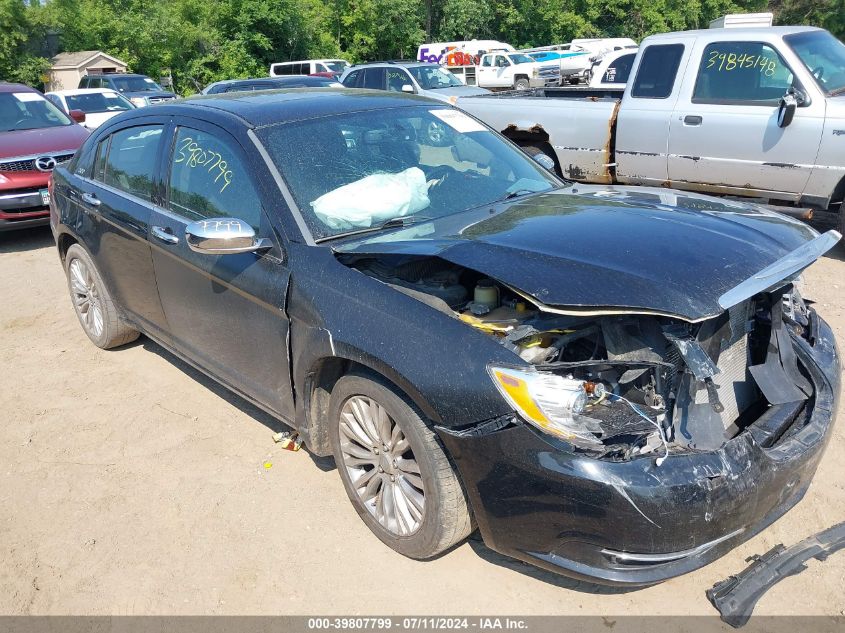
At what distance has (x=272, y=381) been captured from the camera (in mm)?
3352

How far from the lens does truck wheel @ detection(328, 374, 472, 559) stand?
264cm

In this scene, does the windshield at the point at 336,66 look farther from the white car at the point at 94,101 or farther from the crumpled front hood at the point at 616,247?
the crumpled front hood at the point at 616,247

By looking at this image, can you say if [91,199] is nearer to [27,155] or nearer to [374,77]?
[27,155]

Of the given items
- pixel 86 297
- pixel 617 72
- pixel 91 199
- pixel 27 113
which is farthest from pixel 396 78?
pixel 91 199

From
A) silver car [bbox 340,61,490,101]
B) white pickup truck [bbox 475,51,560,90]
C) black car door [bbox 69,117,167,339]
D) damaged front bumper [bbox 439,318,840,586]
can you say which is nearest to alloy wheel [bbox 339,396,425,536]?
damaged front bumper [bbox 439,318,840,586]

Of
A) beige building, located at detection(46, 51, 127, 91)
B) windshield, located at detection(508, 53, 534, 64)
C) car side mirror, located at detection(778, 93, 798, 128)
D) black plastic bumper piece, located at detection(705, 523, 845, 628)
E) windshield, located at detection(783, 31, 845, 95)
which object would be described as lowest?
beige building, located at detection(46, 51, 127, 91)

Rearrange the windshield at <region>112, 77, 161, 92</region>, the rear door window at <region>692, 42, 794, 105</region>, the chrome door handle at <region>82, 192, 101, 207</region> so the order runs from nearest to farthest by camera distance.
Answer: the chrome door handle at <region>82, 192, 101, 207</region> < the rear door window at <region>692, 42, 794, 105</region> < the windshield at <region>112, 77, 161, 92</region>

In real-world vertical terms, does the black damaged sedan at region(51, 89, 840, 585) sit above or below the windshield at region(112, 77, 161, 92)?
above

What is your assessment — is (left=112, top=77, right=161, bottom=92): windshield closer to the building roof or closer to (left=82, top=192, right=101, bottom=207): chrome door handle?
the building roof

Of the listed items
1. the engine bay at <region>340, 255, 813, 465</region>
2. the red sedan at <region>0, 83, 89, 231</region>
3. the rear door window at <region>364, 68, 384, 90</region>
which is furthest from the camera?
the rear door window at <region>364, 68, 384, 90</region>

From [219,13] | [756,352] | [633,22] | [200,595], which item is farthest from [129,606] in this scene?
[633,22]

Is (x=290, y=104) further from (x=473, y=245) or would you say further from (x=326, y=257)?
(x=473, y=245)

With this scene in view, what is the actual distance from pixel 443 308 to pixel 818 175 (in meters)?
5.27

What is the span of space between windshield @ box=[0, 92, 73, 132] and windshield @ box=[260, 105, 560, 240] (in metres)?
7.50
